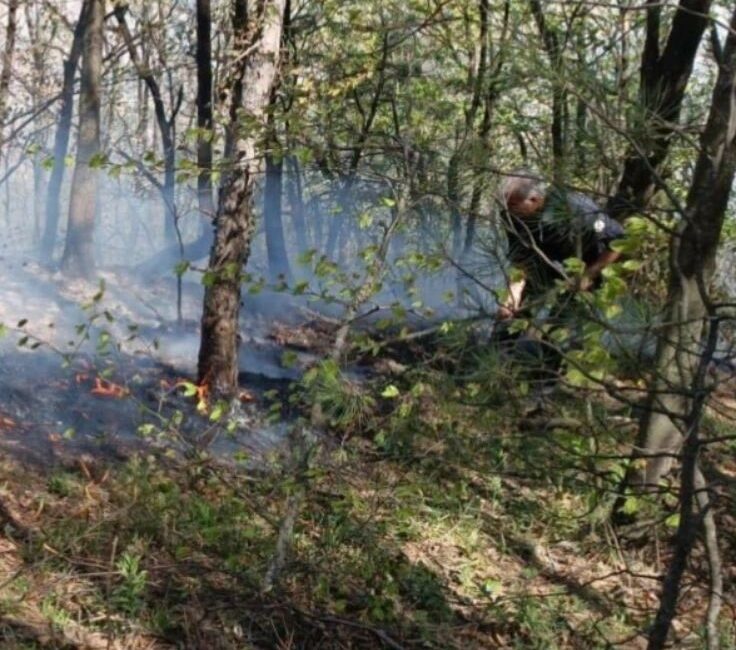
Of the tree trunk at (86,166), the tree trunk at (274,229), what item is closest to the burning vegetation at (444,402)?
the tree trunk at (86,166)

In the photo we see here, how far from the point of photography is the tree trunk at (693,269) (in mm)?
2422

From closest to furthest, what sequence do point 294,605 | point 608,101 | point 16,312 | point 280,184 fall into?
1. point 608,101
2. point 294,605
3. point 16,312
4. point 280,184

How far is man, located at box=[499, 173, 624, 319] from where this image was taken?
299 centimetres

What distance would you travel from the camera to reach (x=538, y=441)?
3.14 metres

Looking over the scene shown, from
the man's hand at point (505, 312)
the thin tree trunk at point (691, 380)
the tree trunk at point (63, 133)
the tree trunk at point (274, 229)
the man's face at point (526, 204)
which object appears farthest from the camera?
the tree trunk at point (63, 133)

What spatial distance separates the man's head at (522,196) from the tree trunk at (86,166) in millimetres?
6978

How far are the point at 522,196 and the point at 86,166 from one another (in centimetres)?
742

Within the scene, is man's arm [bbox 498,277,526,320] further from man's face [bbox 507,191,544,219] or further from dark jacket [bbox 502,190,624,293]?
man's face [bbox 507,191,544,219]

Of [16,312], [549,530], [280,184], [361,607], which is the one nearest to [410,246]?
[361,607]

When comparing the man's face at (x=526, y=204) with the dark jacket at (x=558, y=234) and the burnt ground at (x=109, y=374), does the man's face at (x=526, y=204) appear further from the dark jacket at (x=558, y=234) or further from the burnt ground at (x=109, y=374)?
the burnt ground at (x=109, y=374)

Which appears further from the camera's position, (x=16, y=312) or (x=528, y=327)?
(x=16, y=312)

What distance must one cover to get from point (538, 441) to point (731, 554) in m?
2.11

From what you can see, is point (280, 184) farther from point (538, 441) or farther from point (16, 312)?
point (538, 441)

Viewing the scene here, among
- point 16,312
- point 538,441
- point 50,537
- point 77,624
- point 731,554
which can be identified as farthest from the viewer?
point 16,312
